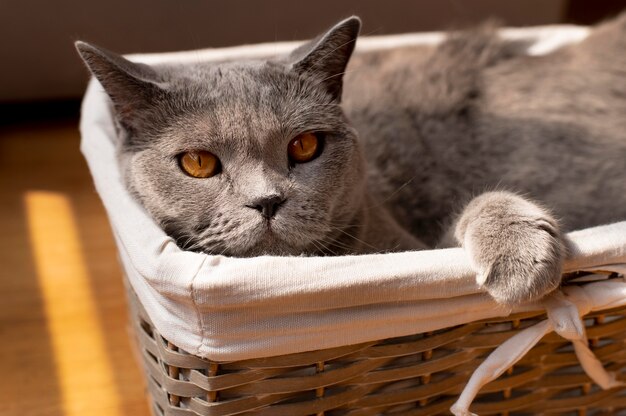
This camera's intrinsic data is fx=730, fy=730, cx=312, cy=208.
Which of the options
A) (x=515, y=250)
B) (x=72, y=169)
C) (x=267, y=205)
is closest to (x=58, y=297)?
(x=72, y=169)

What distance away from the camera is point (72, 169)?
238 centimetres

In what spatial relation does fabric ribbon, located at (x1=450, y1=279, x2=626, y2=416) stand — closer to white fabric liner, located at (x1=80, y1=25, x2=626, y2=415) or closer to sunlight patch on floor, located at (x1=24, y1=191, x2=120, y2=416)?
white fabric liner, located at (x1=80, y1=25, x2=626, y2=415)

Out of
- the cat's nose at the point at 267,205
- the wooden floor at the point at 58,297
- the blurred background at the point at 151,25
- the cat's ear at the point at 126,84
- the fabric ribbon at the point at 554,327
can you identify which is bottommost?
the wooden floor at the point at 58,297

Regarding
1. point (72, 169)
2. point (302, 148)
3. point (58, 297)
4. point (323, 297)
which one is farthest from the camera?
point (72, 169)

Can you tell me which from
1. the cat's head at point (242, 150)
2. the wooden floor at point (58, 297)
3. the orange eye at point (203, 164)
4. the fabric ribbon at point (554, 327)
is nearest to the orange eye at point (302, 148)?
the cat's head at point (242, 150)

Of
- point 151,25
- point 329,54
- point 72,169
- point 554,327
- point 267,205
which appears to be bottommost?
point 72,169

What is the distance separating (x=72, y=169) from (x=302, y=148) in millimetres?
1464

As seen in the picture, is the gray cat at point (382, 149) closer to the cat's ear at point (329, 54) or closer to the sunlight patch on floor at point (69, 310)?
the cat's ear at point (329, 54)

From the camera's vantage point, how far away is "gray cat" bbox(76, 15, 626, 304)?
1.05 m

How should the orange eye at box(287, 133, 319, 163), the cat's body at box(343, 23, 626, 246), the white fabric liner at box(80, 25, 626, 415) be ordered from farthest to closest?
the cat's body at box(343, 23, 626, 246) < the orange eye at box(287, 133, 319, 163) < the white fabric liner at box(80, 25, 626, 415)

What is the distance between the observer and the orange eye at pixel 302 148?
1.13 meters

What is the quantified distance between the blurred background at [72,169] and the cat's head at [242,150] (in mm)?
572

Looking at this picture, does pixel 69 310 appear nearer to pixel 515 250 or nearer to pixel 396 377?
pixel 396 377

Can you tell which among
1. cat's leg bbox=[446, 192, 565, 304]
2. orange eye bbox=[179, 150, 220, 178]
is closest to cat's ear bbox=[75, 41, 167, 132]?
orange eye bbox=[179, 150, 220, 178]
